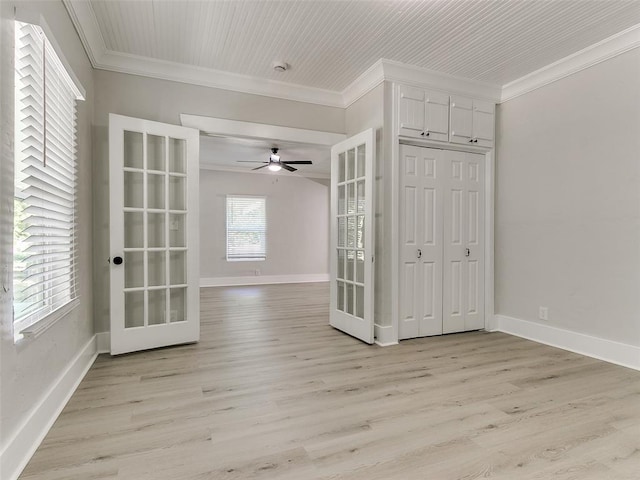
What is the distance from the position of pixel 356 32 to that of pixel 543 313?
3188mm

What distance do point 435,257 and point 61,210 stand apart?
3287 mm

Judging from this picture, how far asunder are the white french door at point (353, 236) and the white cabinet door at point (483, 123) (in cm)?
128

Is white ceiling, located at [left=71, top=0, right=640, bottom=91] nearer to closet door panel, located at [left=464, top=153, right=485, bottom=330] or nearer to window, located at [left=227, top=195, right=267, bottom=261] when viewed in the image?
closet door panel, located at [left=464, top=153, right=485, bottom=330]

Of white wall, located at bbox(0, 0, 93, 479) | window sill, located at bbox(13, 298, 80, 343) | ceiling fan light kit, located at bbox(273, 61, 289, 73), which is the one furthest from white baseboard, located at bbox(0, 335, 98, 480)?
ceiling fan light kit, located at bbox(273, 61, 289, 73)

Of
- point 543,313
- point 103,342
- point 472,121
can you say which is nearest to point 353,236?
point 472,121

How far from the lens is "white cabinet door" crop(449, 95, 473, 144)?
3740 mm

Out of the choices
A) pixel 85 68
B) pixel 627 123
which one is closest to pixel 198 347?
pixel 85 68

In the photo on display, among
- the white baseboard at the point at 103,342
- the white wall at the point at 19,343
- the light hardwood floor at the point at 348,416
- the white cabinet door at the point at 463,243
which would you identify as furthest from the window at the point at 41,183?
the white cabinet door at the point at 463,243

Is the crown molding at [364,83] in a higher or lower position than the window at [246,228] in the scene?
higher

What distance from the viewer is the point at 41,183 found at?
6.34ft

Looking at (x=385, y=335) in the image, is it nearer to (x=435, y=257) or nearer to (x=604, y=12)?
(x=435, y=257)

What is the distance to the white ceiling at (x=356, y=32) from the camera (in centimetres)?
255

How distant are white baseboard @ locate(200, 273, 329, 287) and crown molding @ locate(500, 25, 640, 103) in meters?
5.68

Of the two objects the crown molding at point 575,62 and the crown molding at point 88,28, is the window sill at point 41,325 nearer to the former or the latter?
the crown molding at point 88,28
